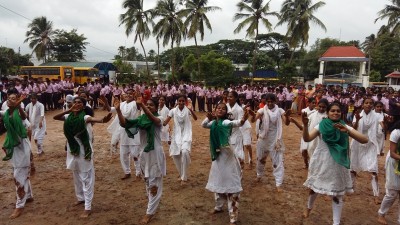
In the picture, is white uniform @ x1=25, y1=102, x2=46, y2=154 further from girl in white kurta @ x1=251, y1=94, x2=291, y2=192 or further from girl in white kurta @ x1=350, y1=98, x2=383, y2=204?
girl in white kurta @ x1=350, y1=98, x2=383, y2=204

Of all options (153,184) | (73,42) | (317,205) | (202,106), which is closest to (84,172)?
(153,184)

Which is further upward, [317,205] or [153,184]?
[153,184]

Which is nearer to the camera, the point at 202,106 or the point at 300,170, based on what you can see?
the point at 300,170

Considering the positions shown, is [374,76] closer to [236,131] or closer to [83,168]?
[236,131]

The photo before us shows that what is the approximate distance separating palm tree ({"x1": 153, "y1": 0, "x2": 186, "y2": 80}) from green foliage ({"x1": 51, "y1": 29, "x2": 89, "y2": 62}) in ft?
77.6

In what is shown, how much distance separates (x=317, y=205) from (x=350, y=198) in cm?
83

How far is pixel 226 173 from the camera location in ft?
15.3

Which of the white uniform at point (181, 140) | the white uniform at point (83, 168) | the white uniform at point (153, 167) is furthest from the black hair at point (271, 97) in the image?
the white uniform at point (83, 168)

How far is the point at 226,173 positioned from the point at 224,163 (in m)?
0.14

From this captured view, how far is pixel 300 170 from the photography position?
7.77 metres

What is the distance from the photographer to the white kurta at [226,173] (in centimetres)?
463

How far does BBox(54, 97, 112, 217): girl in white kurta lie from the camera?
489 cm

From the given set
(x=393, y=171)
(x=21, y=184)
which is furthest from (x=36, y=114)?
(x=393, y=171)

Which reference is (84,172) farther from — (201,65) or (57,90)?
(201,65)
